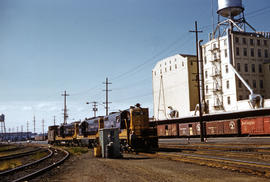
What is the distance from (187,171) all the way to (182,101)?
6814 cm

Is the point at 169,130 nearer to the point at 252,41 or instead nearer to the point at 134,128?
the point at 252,41

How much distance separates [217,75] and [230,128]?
79.4 ft

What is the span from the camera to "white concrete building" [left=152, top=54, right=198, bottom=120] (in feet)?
258

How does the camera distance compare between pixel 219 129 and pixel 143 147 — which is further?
pixel 219 129

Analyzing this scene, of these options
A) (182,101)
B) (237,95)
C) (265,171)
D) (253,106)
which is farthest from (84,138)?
(182,101)

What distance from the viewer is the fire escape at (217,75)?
68519 mm

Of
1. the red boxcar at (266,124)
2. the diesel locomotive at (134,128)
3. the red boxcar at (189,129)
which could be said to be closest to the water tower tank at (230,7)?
the red boxcar at (189,129)

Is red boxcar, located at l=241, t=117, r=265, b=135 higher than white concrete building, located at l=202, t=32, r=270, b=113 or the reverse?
the reverse

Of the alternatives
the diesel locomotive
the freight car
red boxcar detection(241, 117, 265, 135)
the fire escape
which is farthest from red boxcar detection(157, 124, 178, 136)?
the diesel locomotive

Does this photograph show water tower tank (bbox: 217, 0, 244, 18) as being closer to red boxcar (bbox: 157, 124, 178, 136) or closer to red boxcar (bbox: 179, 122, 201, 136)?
red boxcar (bbox: 157, 124, 178, 136)

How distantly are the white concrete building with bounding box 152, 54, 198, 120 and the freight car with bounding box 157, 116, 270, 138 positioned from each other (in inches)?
654

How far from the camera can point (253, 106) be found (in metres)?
57.2

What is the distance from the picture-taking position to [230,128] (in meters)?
47.5

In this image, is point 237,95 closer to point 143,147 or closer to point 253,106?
point 253,106
